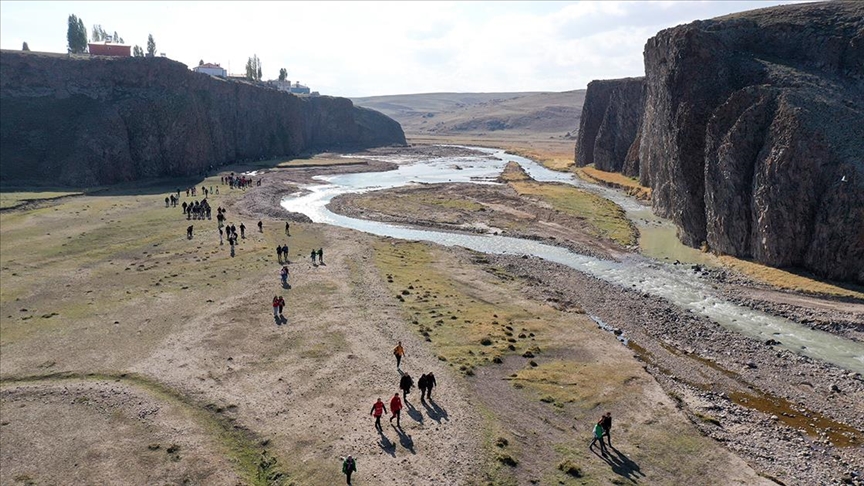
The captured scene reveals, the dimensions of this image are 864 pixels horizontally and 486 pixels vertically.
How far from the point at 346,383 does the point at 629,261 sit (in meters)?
40.8

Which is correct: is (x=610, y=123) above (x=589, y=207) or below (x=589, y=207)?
above

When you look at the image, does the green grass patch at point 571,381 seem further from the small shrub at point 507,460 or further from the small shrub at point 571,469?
the small shrub at point 507,460

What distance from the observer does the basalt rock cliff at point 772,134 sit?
46625 mm

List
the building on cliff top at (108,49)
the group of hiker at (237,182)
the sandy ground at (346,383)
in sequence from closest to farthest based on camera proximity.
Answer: the sandy ground at (346,383), the group of hiker at (237,182), the building on cliff top at (108,49)

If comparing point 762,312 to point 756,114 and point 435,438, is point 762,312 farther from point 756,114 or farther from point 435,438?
point 435,438

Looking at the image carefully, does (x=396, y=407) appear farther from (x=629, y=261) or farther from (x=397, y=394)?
(x=629, y=261)

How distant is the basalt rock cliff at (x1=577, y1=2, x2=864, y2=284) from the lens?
153ft

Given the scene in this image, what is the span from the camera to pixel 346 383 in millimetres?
30266

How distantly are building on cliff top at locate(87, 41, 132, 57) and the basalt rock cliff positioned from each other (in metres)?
130

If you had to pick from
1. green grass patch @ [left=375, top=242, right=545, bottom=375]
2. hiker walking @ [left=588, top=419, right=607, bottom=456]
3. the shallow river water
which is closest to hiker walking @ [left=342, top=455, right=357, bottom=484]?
hiker walking @ [left=588, top=419, right=607, bottom=456]

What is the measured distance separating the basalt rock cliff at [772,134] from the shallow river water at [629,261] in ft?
24.8

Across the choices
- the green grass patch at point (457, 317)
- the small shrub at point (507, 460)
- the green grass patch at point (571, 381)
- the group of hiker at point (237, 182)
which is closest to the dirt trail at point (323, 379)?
the small shrub at point (507, 460)

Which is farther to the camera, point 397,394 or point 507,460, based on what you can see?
point 397,394

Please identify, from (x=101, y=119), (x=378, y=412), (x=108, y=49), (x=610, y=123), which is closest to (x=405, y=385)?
(x=378, y=412)
